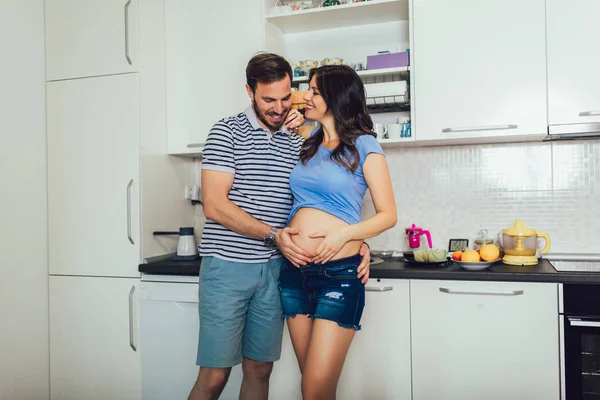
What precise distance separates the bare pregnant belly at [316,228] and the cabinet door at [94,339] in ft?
3.66

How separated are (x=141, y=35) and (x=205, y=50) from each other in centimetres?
32

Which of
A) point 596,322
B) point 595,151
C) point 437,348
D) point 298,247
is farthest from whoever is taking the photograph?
point 595,151

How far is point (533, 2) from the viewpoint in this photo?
2.12m

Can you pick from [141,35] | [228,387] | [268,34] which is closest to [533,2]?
[268,34]

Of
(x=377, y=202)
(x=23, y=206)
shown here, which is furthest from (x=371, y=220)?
(x=23, y=206)

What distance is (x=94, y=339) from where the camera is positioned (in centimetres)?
238

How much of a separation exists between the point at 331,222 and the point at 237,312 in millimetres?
483

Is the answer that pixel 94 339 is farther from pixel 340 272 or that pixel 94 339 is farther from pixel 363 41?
pixel 363 41

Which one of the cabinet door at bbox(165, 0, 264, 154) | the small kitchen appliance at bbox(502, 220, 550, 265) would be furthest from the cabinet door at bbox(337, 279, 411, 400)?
the cabinet door at bbox(165, 0, 264, 154)

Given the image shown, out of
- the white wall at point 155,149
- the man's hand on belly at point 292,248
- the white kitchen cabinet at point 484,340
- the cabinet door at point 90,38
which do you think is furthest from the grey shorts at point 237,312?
the cabinet door at point 90,38

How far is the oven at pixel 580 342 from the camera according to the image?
1.82 m

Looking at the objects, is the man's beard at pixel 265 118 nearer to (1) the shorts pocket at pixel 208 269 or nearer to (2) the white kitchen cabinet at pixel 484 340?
(1) the shorts pocket at pixel 208 269

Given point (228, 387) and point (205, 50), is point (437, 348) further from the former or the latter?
point (205, 50)

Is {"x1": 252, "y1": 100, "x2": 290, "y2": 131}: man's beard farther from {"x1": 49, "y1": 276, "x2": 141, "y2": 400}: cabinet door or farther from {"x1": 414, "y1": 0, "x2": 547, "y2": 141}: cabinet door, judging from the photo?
{"x1": 49, "y1": 276, "x2": 141, "y2": 400}: cabinet door
